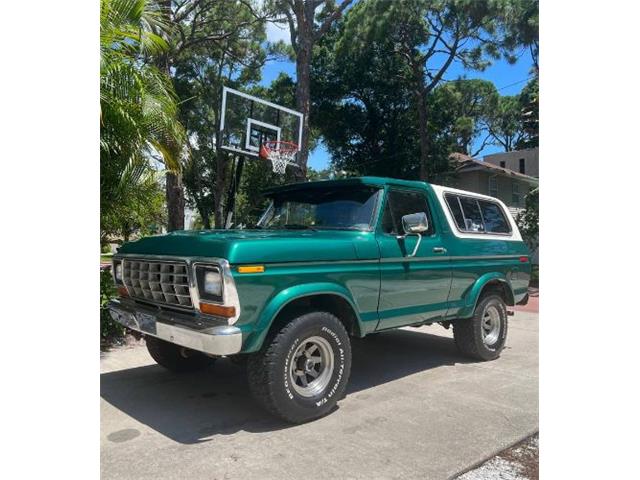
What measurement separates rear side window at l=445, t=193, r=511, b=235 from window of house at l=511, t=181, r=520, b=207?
17068 millimetres

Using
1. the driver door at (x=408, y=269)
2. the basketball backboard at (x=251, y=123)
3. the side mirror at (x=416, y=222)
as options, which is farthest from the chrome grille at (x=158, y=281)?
the basketball backboard at (x=251, y=123)

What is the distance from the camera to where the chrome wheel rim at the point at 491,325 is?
602 centimetres

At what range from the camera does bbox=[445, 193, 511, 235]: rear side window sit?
559 centimetres

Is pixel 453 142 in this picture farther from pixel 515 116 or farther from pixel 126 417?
pixel 126 417

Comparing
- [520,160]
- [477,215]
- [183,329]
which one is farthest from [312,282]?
[520,160]

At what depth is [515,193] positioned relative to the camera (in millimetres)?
22391

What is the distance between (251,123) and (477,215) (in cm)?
669

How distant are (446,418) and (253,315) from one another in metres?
1.84

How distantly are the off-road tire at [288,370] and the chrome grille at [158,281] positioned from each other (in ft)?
2.31

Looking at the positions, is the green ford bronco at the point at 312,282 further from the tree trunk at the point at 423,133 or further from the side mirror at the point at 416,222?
the tree trunk at the point at 423,133

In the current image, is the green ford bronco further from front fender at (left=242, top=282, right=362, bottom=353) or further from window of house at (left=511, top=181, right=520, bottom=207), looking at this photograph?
window of house at (left=511, top=181, right=520, bottom=207)

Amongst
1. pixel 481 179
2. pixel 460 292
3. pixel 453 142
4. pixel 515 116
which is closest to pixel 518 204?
pixel 481 179

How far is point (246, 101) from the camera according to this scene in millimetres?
11891

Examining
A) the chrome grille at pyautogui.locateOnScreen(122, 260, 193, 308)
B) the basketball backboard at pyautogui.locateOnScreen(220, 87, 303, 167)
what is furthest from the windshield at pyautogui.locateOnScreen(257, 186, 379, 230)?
the basketball backboard at pyautogui.locateOnScreen(220, 87, 303, 167)
